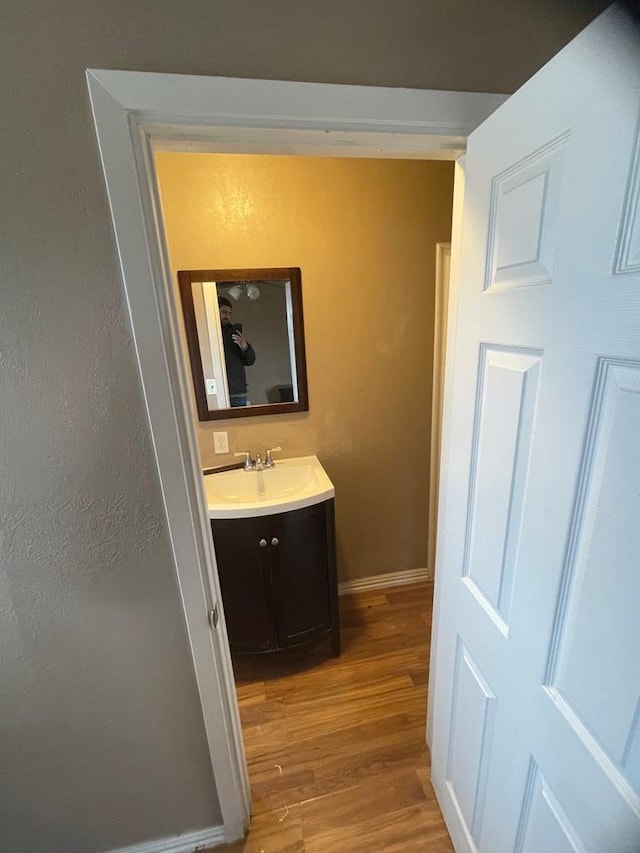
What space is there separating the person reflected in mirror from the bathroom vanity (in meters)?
0.40

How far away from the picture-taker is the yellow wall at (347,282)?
1.59 m

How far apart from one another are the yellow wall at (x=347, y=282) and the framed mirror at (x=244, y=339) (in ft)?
0.18

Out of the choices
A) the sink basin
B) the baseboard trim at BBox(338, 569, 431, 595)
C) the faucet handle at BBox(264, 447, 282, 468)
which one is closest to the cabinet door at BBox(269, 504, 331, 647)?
the sink basin

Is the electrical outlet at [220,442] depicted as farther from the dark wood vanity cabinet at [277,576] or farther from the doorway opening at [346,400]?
the dark wood vanity cabinet at [277,576]

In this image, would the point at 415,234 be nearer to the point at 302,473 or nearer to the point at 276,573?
the point at 302,473

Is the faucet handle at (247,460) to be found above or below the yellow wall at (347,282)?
below

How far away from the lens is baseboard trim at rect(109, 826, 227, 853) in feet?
3.71

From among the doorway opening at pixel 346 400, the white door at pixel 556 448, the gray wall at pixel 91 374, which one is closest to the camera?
the white door at pixel 556 448

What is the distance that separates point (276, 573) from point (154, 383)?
108 cm

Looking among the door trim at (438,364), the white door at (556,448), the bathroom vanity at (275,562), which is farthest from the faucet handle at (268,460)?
the white door at (556,448)

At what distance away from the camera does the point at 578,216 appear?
519 mm

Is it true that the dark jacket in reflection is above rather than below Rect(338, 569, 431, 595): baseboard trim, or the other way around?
above

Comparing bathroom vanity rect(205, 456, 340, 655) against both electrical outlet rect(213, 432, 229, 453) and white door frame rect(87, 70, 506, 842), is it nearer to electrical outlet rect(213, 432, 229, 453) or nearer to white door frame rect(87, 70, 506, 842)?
electrical outlet rect(213, 432, 229, 453)

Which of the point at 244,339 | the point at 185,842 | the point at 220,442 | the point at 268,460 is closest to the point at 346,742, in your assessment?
the point at 185,842
